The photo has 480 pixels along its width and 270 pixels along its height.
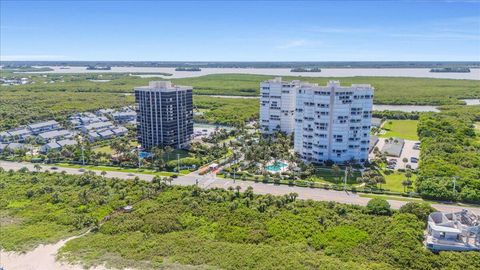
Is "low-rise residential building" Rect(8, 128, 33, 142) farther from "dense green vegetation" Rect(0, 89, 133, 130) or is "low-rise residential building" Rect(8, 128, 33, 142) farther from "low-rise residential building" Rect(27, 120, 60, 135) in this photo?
"dense green vegetation" Rect(0, 89, 133, 130)

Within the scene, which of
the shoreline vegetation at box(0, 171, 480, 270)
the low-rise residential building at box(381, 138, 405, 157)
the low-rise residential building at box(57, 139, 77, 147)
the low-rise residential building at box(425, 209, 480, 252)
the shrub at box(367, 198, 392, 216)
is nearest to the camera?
the shoreline vegetation at box(0, 171, 480, 270)

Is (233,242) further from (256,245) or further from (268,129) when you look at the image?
(268,129)

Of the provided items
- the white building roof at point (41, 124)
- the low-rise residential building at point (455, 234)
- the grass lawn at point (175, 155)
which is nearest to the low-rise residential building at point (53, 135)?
the white building roof at point (41, 124)

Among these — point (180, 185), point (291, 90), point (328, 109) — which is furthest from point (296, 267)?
point (291, 90)

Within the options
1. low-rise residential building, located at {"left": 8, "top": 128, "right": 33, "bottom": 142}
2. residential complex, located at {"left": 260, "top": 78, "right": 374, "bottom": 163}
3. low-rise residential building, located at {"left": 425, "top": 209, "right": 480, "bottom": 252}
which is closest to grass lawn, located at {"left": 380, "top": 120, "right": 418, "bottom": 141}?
residential complex, located at {"left": 260, "top": 78, "right": 374, "bottom": 163}

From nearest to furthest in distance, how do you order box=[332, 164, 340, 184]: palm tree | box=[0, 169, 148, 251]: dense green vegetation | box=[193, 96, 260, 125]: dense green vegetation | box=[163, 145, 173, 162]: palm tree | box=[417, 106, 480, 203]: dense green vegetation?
1. box=[0, 169, 148, 251]: dense green vegetation
2. box=[417, 106, 480, 203]: dense green vegetation
3. box=[332, 164, 340, 184]: palm tree
4. box=[163, 145, 173, 162]: palm tree
5. box=[193, 96, 260, 125]: dense green vegetation

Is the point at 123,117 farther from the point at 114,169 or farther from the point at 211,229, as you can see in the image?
the point at 211,229

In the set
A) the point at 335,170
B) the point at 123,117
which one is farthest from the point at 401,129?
the point at 123,117
